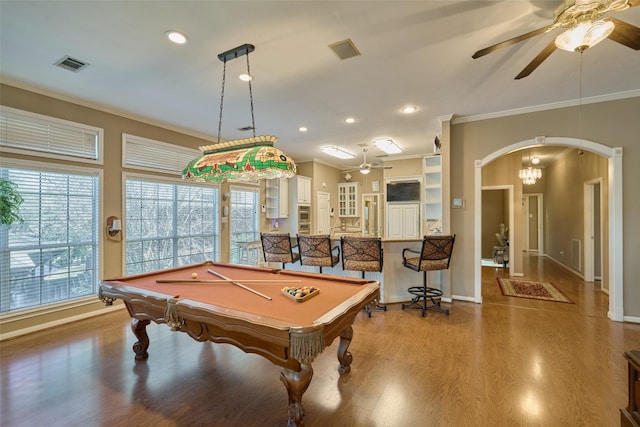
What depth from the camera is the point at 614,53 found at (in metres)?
2.74

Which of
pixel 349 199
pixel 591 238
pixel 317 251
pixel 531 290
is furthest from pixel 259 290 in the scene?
pixel 591 238

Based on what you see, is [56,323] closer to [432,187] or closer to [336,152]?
[336,152]

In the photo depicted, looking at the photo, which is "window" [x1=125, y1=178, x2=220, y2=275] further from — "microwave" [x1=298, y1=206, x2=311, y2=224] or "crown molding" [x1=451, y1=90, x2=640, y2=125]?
"crown molding" [x1=451, y1=90, x2=640, y2=125]

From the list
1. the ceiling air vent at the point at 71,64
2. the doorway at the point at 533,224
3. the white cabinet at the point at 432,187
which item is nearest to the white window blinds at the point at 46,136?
the ceiling air vent at the point at 71,64

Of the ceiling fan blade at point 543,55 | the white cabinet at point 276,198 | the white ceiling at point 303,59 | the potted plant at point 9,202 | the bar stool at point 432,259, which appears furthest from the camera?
the white cabinet at point 276,198

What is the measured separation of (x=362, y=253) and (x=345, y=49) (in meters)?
2.47

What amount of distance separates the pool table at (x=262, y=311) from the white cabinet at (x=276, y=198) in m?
4.21

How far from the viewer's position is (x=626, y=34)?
1.91 m

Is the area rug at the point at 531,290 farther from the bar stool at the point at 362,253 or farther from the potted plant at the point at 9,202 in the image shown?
the potted plant at the point at 9,202

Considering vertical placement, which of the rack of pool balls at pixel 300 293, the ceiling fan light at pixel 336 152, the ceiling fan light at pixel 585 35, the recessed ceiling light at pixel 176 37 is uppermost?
the recessed ceiling light at pixel 176 37

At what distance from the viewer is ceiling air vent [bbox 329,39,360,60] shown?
256 cm

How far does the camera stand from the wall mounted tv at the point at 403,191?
730 centimetres

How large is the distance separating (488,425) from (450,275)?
285 centimetres

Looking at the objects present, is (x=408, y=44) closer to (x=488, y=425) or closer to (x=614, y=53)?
(x=614, y=53)
